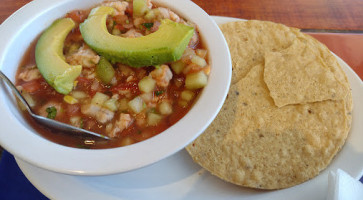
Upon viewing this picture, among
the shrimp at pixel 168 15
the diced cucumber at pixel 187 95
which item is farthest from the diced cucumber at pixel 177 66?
the shrimp at pixel 168 15

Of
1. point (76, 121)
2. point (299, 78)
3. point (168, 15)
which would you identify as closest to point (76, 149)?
point (76, 121)

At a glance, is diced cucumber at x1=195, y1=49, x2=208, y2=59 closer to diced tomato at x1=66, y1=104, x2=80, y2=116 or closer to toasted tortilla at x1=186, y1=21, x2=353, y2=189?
toasted tortilla at x1=186, y1=21, x2=353, y2=189

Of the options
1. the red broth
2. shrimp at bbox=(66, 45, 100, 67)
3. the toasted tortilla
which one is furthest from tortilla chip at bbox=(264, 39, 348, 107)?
shrimp at bbox=(66, 45, 100, 67)

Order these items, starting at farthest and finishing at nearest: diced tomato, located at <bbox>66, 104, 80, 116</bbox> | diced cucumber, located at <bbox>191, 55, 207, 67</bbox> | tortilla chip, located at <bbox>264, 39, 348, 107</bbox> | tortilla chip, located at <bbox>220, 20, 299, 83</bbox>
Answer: tortilla chip, located at <bbox>220, 20, 299, 83</bbox> < tortilla chip, located at <bbox>264, 39, 348, 107</bbox> < diced cucumber, located at <bbox>191, 55, 207, 67</bbox> < diced tomato, located at <bbox>66, 104, 80, 116</bbox>

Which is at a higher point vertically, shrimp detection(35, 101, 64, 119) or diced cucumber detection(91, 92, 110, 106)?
diced cucumber detection(91, 92, 110, 106)

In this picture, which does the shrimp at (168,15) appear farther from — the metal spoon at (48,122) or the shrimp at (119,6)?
the metal spoon at (48,122)

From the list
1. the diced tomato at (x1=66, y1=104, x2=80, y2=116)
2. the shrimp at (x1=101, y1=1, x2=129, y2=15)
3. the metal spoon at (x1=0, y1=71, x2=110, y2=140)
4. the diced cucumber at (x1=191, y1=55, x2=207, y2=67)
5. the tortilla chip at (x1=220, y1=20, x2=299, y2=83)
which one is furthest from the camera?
the tortilla chip at (x1=220, y1=20, x2=299, y2=83)

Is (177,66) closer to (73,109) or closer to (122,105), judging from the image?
(122,105)

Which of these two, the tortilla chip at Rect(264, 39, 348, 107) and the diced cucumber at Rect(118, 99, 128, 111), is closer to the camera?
the diced cucumber at Rect(118, 99, 128, 111)

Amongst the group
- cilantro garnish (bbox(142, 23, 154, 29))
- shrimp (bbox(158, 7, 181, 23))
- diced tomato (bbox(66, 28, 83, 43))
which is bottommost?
diced tomato (bbox(66, 28, 83, 43))
